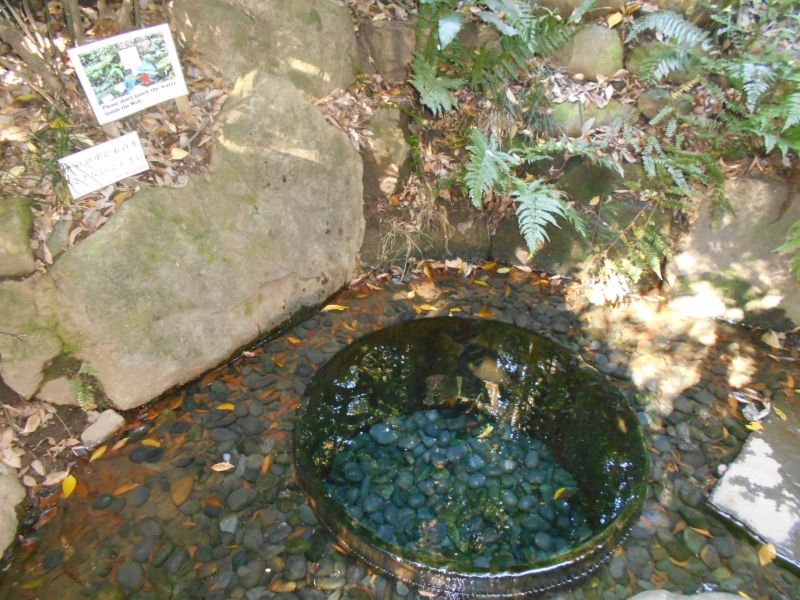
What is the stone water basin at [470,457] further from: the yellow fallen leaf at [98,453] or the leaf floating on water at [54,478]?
the leaf floating on water at [54,478]

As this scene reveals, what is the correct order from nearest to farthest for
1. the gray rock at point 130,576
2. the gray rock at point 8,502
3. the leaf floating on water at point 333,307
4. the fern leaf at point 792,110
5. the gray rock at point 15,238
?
the gray rock at point 130,576 < the gray rock at point 8,502 < the gray rock at point 15,238 < the fern leaf at point 792,110 < the leaf floating on water at point 333,307

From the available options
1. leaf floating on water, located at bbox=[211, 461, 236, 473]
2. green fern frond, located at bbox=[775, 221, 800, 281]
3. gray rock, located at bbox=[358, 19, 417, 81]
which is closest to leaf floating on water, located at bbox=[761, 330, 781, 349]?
green fern frond, located at bbox=[775, 221, 800, 281]

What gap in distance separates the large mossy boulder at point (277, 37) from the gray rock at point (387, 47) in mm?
147

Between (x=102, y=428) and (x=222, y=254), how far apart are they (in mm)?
1101

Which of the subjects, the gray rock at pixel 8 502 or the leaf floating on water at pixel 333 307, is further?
the leaf floating on water at pixel 333 307

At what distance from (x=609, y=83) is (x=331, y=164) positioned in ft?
7.03


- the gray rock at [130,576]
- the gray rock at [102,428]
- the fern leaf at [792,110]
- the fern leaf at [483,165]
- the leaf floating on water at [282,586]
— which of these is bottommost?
the leaf floating on water at [282,586]

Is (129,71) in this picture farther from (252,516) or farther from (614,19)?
(614,19)

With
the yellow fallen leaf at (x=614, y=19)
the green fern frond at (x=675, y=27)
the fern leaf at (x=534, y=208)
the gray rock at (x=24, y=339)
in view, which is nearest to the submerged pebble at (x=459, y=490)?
the fern leaf at (x=534, y=208)

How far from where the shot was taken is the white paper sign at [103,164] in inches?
101

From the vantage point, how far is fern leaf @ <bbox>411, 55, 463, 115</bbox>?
11.4ft

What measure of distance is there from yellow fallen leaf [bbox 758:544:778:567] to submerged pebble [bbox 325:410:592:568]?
2.52ft

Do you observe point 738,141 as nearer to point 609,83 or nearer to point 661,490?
point 609,83

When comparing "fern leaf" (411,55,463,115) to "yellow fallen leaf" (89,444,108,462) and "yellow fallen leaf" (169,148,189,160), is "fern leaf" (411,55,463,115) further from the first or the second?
"yellow fallen leaf" (89,444,108,462)
